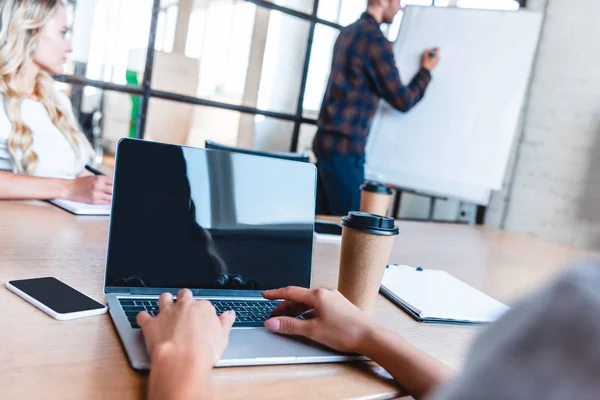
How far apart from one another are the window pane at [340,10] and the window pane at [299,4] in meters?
0.07

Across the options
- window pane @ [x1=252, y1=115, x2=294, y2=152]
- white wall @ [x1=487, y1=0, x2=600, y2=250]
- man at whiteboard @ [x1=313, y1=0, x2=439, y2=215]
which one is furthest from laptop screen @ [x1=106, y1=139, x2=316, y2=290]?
white wall @ [x1=487, y1=0, x2=600, y2=250]

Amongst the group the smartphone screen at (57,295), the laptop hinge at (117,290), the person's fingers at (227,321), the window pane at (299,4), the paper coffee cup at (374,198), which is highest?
the window pane at (299,4)

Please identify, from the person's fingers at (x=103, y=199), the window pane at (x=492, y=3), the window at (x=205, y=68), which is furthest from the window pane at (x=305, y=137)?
the person's fingers at (x=103, y=199)

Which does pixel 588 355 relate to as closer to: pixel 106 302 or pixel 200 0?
pixel 106 302

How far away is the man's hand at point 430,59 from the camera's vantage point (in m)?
2.77

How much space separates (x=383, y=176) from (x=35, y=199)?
6.53 feet

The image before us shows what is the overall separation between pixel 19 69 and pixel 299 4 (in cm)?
190

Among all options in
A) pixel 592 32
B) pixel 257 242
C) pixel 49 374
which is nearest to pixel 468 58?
pixel 592 32

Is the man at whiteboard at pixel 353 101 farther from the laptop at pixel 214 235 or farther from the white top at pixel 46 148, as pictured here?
the laptop at pixel 214 235

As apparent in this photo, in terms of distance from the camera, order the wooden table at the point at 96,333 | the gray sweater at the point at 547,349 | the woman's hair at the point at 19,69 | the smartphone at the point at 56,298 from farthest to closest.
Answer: the woman's hair at the point at 19,69
the smartphone at the point at 56,298
the wooden table at the point at 96,333
the gray sweater at the point at 547,349

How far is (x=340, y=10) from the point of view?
10.9 ft

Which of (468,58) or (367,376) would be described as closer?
(367,376)

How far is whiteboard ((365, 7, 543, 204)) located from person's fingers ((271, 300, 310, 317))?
7.38ft

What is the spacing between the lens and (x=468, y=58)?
278cm
